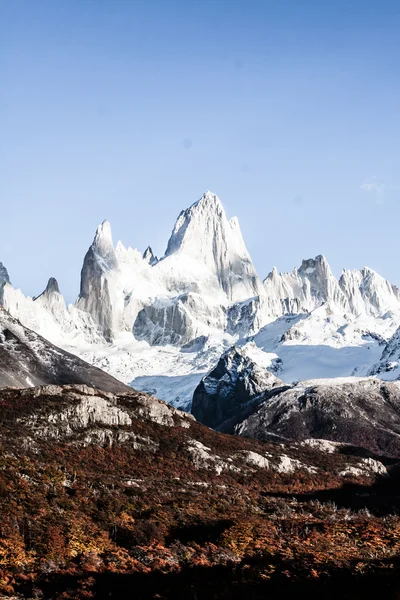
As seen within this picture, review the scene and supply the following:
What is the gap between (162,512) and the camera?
47969mm

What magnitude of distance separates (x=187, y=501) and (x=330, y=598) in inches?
1006

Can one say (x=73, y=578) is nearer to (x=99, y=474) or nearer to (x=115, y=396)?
(x=99, y=474)

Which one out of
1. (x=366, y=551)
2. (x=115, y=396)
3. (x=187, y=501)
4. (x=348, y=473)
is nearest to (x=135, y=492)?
(x=187, y=501)

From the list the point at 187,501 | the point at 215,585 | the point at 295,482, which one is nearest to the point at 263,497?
the point at 187,501

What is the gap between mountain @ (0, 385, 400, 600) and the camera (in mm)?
32844

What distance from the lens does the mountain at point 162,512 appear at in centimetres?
3284

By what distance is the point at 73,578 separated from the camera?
32906 millimetres

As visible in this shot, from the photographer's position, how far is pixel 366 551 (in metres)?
39.1

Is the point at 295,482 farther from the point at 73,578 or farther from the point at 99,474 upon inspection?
the point at 73,578

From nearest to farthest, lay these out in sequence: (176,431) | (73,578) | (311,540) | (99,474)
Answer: (73,578) < (311,540) < (99,474) < (176,431)

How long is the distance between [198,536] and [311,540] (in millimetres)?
7114

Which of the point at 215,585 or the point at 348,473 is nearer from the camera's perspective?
the point at 215,585

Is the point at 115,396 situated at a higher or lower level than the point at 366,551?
higher

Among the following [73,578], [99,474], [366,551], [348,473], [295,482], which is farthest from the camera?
[348,473]
